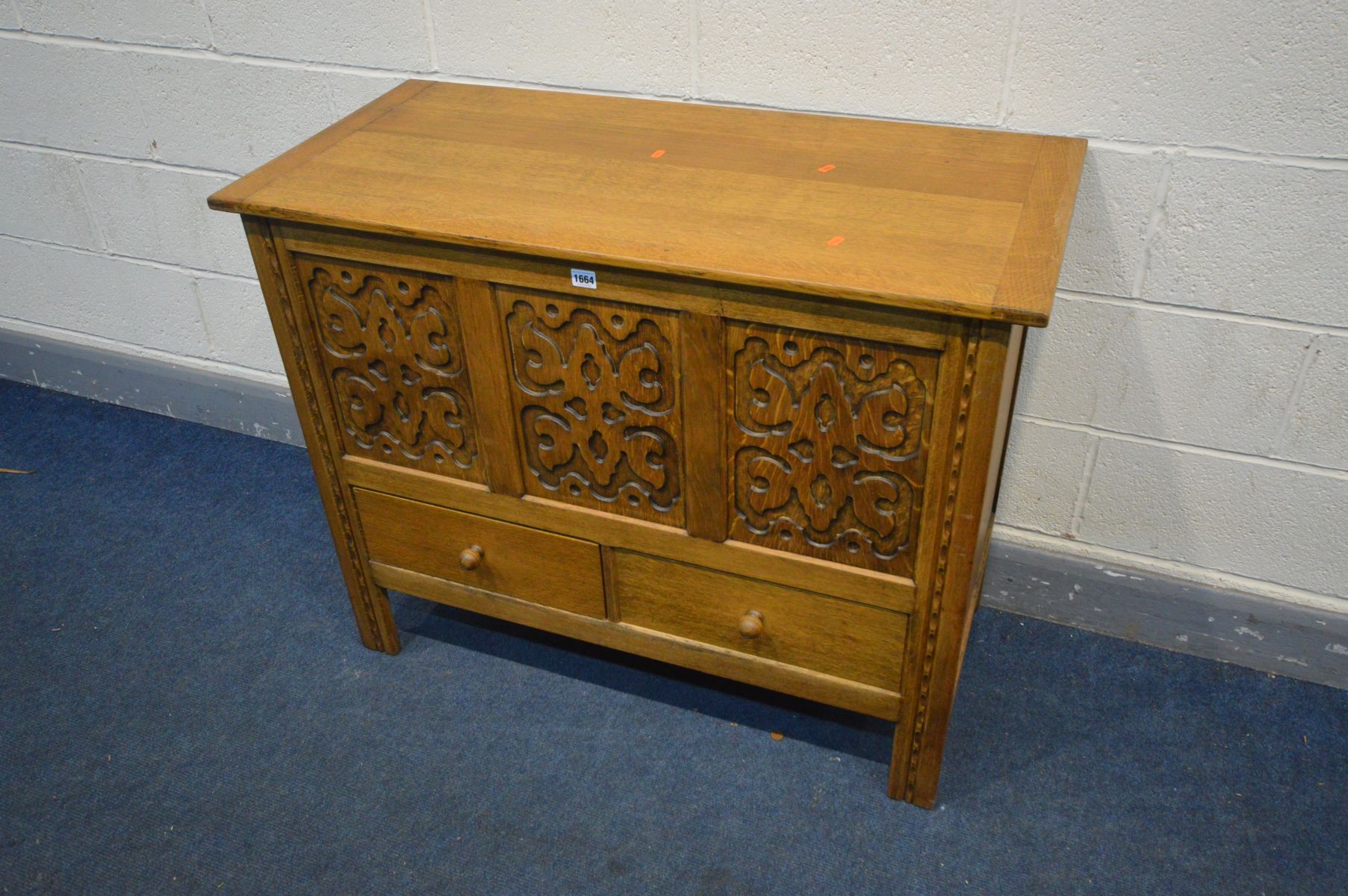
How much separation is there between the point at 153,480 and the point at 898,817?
1.71m

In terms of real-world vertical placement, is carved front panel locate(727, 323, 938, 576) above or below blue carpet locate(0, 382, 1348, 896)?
above

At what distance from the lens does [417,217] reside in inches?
54.7

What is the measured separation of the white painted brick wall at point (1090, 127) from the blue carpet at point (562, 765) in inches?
12.2

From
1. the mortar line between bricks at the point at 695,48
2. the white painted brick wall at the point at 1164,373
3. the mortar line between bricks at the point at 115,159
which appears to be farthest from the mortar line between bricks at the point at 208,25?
the white painted brick wall at the point at 1164,373

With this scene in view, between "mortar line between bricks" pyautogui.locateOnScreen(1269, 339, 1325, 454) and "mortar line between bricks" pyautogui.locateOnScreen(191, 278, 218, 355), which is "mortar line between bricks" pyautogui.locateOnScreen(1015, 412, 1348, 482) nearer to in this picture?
"mortar line between bricks" pyautogui.locateOnScreen(1269, 339, 1325, 454)

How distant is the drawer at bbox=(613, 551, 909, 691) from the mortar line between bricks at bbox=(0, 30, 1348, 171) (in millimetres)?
725

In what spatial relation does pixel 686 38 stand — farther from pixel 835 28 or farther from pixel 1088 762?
pixel 1088 762

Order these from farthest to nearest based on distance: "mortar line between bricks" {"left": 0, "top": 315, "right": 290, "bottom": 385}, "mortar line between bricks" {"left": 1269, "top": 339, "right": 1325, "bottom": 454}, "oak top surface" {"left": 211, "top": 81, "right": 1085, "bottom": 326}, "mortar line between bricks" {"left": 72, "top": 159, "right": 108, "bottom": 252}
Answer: "mortar line between bricks" {"left": 0, "top": 315, "right": 290, "bottom": 385}, "mortar line between bricks" {"left": 72, "top": 159, "right": 108, "bottom": 252}, "mortar line between bricks" {"left": 1269, "top": 339, "right": 1325, "bottom": 454}, "oak top surface" {"left": 211, "top": 81, "right": 1085, "bottom": 326}

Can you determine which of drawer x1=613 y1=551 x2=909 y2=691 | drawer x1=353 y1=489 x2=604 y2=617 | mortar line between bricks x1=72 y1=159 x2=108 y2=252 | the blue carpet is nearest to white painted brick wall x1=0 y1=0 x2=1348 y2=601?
mortar line between bricks x1=72 y1=159 x2=108 y2=252

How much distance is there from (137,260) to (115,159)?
23 centimetres

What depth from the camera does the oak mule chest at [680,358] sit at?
1.27 m

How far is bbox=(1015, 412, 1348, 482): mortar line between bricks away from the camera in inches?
66.5

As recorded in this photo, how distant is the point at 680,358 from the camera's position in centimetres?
136

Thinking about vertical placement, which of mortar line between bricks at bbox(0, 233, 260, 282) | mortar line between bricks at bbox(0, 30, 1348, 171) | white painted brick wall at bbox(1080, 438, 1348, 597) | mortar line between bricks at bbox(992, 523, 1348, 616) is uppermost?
mortar line between bricks at bbox(0, 30, 1348, 171)
